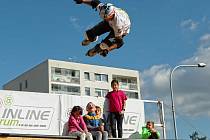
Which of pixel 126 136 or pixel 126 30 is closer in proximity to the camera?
pixel 126 30

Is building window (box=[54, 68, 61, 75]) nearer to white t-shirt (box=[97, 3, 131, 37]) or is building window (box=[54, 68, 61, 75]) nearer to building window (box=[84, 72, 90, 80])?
building window (box=[84, 72, 90, 80])

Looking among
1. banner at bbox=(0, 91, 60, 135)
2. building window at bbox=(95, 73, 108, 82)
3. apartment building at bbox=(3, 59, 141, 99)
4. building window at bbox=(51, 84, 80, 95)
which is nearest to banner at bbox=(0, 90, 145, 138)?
banner at bbox=(0, 91, 60, 135)

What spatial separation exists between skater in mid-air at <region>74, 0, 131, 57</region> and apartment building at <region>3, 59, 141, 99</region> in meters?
54.1

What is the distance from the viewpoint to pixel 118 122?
11789mm

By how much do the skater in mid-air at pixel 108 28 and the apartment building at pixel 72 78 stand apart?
5410 cm

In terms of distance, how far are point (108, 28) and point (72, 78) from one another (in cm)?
5768

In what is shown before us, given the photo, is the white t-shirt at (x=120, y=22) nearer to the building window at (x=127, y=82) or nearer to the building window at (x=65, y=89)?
the building window at (x=65, y=89)

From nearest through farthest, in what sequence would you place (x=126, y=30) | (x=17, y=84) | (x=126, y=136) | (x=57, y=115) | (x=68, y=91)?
(x=126, y=30)
(x=57, y=115)
(x=126, y=136)
(x=68, y=91)
(x=17, y=84)

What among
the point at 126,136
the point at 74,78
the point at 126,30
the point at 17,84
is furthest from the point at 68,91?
the point at 126,30

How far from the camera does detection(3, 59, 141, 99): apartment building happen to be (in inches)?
2530

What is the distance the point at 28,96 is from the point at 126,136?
3043 mm

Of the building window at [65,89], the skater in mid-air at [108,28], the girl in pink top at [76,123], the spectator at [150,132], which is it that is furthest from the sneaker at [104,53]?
the building window at [65,89]

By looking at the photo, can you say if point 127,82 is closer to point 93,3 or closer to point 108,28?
point 108,28

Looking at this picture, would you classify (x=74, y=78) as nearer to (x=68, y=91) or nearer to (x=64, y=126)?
(x=68, y=91)
